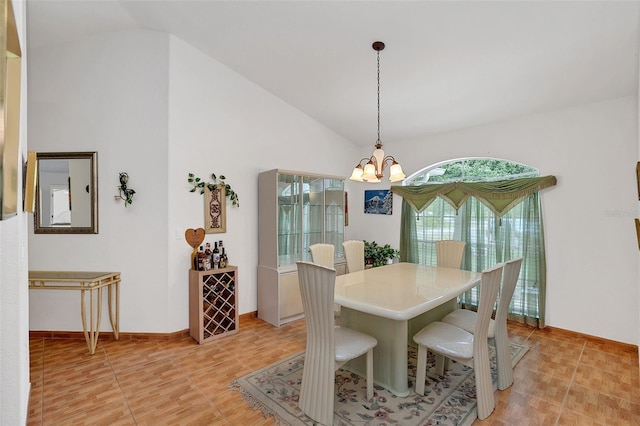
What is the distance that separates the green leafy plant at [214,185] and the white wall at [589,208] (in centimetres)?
325

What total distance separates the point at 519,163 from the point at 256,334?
3.54 m

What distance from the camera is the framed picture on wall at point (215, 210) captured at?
3.44 metres

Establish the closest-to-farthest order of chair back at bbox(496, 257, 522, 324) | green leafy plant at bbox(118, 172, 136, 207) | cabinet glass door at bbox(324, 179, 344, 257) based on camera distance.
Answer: chair back at bbox(496, 257, 522, 324) → green leafy plant at bbox(118, 172, 136, 207) → cabinet glass door at bbox(324, 179, 344, 257)

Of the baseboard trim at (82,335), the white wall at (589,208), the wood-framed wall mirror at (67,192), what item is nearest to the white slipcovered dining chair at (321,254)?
the baseboard trim at (82,335)

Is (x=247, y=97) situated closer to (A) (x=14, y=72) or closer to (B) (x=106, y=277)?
(B) (x=106, y=277)

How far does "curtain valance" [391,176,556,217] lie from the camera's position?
11.1ft

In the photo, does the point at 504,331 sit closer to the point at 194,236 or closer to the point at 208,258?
the point at 208,258

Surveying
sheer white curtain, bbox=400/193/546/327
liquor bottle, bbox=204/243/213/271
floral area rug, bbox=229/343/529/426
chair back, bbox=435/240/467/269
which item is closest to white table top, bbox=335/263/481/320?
chair back, bbox=435/240/467/269

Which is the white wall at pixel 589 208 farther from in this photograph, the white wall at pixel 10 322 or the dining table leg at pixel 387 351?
the white wall at pixel 10 322

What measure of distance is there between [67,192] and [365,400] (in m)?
3.40

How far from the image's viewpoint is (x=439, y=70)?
9.50 feet

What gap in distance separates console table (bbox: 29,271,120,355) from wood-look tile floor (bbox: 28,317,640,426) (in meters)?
0.19

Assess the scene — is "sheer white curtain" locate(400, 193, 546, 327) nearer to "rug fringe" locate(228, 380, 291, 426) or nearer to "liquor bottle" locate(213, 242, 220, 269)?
"liquor bottle" locate(213, 242, 220, 269)

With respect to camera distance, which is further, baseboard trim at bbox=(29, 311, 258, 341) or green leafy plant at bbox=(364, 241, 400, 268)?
green leafy plant at bbox=(364, 241, 400, 268)
